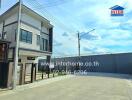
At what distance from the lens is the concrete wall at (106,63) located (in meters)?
35.5

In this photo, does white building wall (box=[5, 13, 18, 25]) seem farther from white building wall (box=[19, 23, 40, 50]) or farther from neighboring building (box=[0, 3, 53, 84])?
white building wall (box=[19, 23, 40, 50])

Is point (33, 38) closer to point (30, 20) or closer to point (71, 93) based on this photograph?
point (30, 20)

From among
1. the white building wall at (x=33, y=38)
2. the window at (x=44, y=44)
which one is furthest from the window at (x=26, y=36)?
the window at (x=44, y=44)

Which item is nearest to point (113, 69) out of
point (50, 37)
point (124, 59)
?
point (124, 59)

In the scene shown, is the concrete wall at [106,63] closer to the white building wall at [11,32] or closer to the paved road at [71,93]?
the white building wall at [11,32]

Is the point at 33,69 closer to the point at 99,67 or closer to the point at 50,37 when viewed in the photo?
the point at 50,37

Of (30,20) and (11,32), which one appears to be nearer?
(11,32)

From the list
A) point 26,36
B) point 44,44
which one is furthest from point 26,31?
point 44,44

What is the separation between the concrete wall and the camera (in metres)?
35.5

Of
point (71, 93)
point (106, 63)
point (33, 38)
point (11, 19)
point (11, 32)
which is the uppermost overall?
point (11, 19)

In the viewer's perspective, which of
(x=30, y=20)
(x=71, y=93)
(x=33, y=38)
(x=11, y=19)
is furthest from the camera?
(x=33, y=38)

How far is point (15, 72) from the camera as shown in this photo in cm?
1497

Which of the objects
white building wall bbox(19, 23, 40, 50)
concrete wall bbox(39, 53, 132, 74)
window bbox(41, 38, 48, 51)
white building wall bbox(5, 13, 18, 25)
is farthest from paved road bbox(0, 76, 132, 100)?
concrete wall bbox(39, 53, 132, 74)

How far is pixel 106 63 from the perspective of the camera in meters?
38.8
